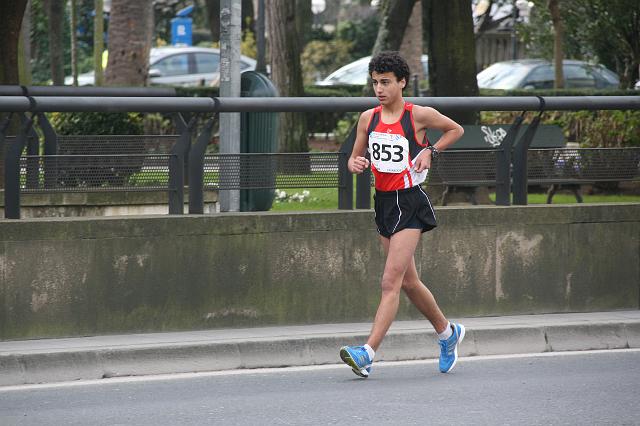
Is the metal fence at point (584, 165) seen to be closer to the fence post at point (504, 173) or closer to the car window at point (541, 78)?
the fence post at point (504, 173)

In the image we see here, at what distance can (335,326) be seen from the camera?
9.19m

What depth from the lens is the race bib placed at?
7891mm

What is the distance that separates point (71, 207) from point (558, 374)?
12.7ft

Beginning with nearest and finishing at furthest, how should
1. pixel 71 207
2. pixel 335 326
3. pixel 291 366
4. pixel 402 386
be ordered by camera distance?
pixel 402 386, pixel 291 366, pixel 335 326, pixel 71 207

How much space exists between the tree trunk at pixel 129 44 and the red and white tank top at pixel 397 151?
54.3 ft

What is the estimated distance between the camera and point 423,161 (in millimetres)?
7801

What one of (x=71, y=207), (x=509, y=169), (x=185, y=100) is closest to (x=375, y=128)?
(x=185, y=100)

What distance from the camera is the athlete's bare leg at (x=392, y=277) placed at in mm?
7906

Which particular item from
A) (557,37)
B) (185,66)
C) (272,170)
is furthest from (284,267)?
(185,66)

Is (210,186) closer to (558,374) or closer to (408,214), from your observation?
(408,214)

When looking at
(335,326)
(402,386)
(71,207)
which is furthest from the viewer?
(71,207)

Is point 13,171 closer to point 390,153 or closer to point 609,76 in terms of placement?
point 390,153

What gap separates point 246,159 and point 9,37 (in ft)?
16.1

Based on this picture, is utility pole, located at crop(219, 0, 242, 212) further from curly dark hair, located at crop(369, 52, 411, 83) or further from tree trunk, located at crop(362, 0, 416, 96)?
tree trunk, located at crop(362, 0, 416, 96)
